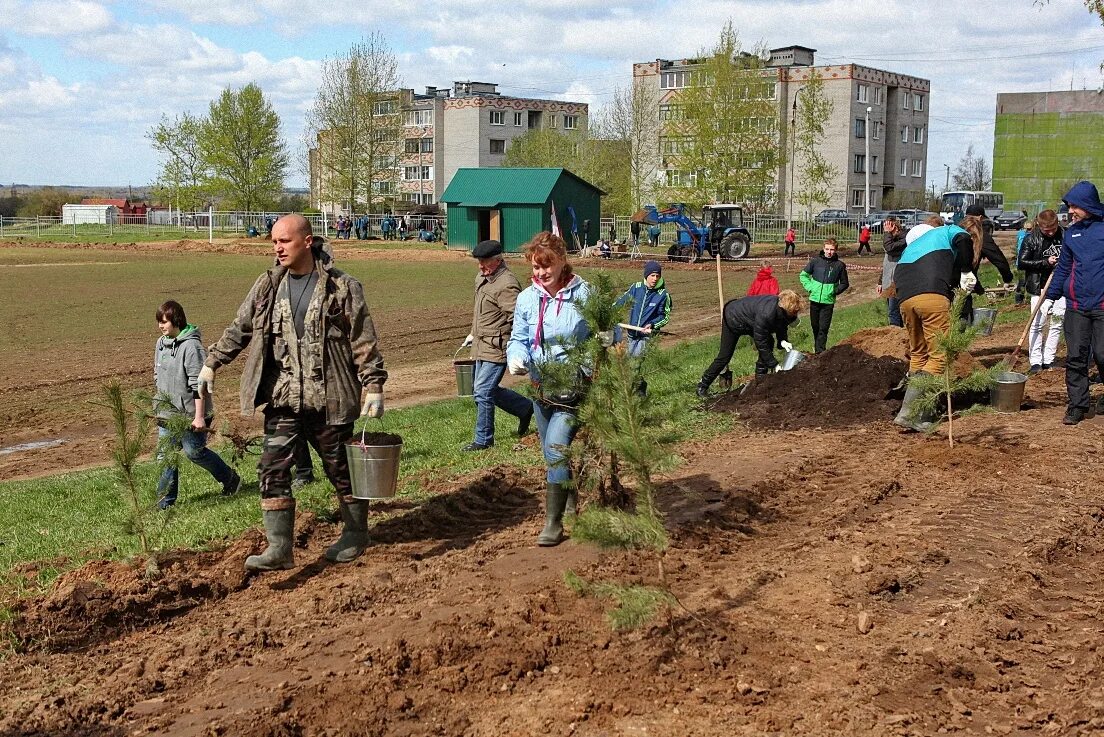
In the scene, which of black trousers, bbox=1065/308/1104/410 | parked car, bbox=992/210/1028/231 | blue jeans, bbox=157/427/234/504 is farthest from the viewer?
parked car, bbox=992/210/1028/231

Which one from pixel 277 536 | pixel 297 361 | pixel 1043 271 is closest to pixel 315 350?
pixel 297 361

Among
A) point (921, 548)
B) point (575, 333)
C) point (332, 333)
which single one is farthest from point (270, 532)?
point (921, 548)

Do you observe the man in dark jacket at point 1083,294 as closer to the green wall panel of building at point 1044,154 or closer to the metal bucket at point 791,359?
the metal bucket at point 791,359

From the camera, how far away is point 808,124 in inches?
2042

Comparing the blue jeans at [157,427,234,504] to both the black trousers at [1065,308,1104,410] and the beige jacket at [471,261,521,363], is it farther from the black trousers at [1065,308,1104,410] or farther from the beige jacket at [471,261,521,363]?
the black trousers at [1065,308,1104,410]

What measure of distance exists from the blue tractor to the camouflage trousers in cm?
3780

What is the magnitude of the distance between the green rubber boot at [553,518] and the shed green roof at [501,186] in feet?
145

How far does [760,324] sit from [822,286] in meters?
3.19

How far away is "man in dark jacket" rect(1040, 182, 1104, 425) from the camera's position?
31.3ft

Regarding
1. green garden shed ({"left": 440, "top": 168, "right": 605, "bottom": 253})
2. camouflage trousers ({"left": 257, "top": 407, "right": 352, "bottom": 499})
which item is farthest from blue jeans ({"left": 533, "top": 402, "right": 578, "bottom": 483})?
green garden shed ({"left": 440, "top": 168, "right": 605, "bottom": 253})

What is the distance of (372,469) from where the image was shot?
20.8ft

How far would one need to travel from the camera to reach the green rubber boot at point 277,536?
634 cm

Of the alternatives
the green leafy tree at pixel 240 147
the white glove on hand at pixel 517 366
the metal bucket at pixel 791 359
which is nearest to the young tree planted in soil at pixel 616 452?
the white glove on hand at pixel 517 366

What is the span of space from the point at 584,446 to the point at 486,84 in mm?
106607
